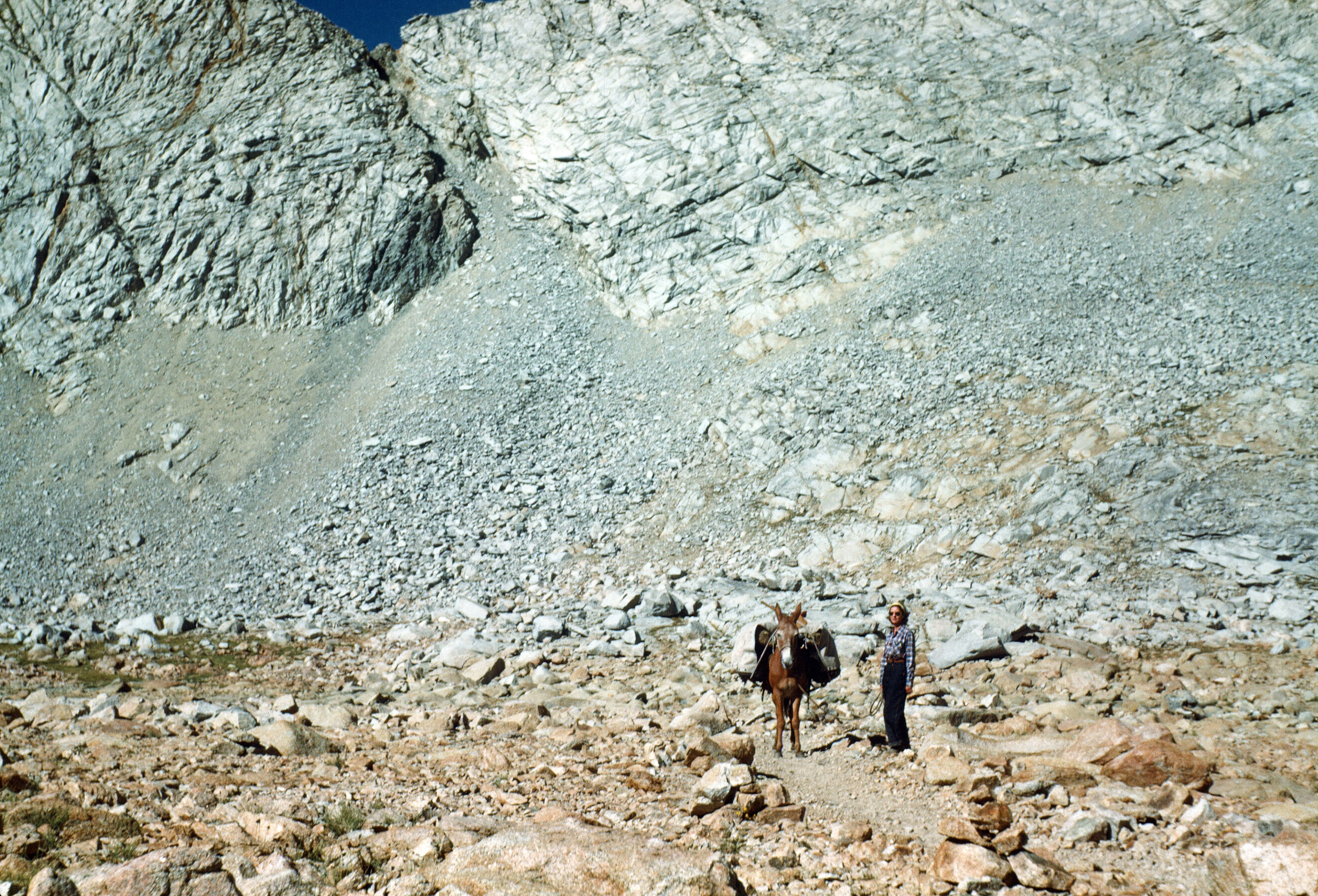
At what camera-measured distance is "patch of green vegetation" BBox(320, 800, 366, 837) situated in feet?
16.9

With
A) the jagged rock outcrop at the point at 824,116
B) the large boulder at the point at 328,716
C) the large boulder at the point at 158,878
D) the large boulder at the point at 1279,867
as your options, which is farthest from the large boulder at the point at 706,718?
the jagged rock outcrop at the point at 824,116

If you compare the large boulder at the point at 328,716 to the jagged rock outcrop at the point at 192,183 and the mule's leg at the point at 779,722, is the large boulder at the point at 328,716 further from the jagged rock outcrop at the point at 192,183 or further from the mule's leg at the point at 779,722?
the jagged rock outcrop at the point at 192,183

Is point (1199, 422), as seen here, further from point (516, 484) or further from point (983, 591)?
point (516, 484)

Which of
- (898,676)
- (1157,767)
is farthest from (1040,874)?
(898,676)

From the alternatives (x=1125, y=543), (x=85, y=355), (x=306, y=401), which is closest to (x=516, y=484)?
(x=306, y=401)

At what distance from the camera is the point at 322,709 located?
9484 mm

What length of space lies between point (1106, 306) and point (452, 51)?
28096mm

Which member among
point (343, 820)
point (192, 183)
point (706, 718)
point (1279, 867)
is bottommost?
point (706, 718)

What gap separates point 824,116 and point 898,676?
2568 centimetres

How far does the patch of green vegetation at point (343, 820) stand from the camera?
5152 millimetres

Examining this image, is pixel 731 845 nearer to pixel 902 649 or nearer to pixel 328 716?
pixel 902 649

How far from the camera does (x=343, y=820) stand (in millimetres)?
5277

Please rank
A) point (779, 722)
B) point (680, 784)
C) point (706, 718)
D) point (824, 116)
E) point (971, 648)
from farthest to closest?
point (824, 116), point (971, 648), point (706, 718), point (779, 722), point (680, 784)

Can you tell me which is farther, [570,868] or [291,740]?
[291,740]
